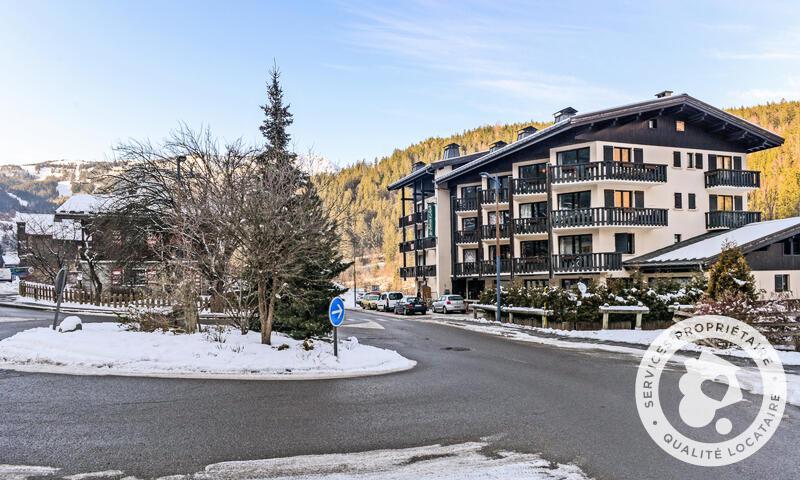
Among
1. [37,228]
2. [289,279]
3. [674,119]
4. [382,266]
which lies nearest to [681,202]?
[674,119]

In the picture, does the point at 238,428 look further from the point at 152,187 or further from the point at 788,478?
the point at 152,187

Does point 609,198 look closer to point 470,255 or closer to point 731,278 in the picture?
point 470,255

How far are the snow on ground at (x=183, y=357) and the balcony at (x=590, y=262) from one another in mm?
26571

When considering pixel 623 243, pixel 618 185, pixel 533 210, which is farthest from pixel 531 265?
pixel 618 185

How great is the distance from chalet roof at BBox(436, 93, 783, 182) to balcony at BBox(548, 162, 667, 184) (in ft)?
9.18

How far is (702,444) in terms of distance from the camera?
25.2 ft

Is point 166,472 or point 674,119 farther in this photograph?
point 674,119

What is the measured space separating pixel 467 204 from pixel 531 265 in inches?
398

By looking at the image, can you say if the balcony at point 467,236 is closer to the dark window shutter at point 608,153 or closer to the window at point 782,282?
the dark window shutter at point 608,153

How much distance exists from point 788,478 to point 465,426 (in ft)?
13.2

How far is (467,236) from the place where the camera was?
5109 centimetres

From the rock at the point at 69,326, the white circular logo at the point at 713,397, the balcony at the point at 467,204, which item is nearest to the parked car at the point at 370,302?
the balcony at the point at 467,204

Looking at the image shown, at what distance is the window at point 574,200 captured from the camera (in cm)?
4084

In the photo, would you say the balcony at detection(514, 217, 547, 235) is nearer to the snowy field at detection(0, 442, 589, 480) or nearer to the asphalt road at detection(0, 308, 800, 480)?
the asphalt road at detection(0, 308, 800, 480)
